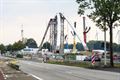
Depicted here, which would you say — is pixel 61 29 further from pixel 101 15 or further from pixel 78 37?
pixel 101 15

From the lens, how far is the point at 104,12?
53062mm

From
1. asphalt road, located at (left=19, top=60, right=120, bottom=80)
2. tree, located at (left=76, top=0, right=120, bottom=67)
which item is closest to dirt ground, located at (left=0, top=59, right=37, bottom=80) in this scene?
asphalt road, located at (left=19, top=60, right=120, bottom=80)

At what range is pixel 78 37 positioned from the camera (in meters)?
159

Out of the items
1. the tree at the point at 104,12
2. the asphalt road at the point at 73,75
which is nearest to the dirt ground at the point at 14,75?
the asphalt road at the point at 73,75

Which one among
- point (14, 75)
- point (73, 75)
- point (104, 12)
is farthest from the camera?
point (104, 12)

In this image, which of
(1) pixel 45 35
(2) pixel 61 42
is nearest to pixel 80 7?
(2) pixel 61 42

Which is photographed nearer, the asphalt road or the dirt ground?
the dirt ground

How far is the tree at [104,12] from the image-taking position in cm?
5241

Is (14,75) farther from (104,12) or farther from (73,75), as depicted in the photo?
(104,12)

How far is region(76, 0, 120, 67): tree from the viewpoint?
52.4 m

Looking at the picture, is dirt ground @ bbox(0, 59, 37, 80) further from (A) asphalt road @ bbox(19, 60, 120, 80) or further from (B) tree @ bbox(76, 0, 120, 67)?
(B) tree @ bbox(76, 0, 120, 67)

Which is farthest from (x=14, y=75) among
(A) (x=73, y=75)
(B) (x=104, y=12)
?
(B) (x=104, y=12)

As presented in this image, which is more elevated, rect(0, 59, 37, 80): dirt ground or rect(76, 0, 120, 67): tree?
rect(76, 0, 120, 67): tree

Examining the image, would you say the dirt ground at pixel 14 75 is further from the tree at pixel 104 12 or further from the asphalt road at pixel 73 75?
the tree at pixel 104 12
